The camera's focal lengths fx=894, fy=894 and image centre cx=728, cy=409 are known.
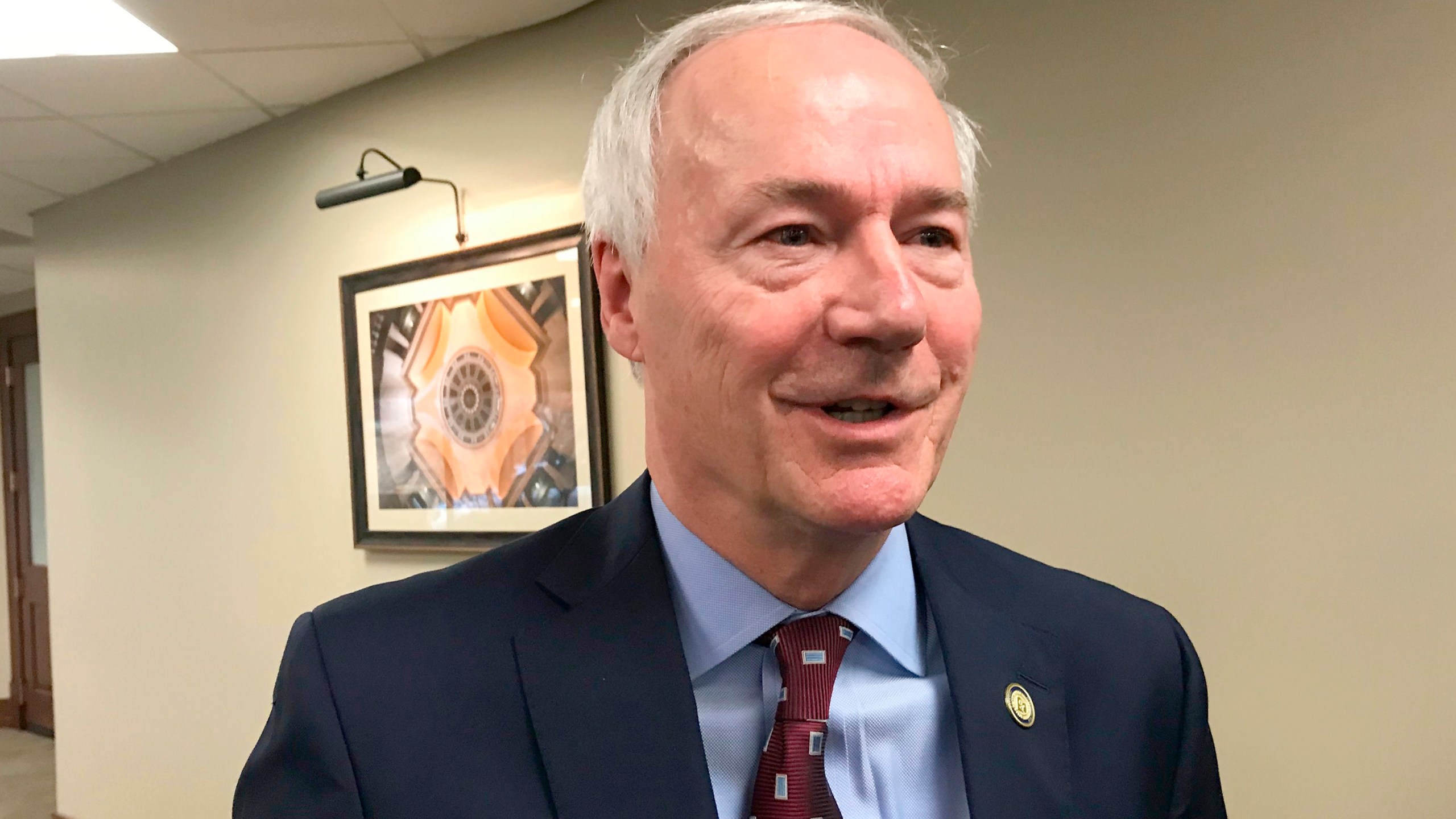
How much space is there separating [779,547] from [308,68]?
2662 mm

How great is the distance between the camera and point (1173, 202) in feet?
5.61

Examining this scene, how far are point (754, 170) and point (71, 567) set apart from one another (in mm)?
4475

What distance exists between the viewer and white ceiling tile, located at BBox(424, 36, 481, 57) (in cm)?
263

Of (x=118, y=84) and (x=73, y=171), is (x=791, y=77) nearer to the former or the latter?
(x=118, y=84)

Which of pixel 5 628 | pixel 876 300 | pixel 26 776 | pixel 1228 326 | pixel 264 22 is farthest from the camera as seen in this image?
pixel 5 628

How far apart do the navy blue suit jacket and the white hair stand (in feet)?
0.97

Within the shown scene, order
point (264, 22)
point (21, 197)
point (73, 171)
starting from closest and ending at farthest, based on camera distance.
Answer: point (264, 22) < point (73, 171) < point (21, 197)

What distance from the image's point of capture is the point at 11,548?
583cm

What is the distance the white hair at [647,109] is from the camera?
2.82 ft

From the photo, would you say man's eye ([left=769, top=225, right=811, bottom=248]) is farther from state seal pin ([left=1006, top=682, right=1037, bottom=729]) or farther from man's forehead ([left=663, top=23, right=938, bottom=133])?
state seal pin ([left=1006, top=682, right=1037, bottom=729])

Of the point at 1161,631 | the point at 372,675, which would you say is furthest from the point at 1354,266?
the point at 372,675

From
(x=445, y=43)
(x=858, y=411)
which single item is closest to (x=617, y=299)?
(x=858, y=411)

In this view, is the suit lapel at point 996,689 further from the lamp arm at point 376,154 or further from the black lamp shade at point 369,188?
the lamp arm at point 376,154

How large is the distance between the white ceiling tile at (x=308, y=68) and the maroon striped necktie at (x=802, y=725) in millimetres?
2440
